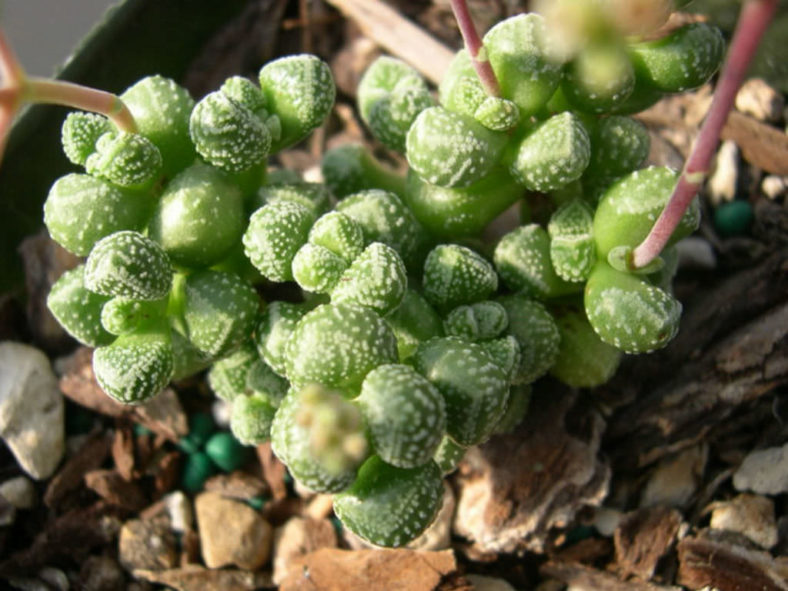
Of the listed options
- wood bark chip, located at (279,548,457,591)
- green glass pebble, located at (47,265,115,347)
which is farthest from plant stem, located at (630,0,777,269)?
green glass pebble, located at (47,265,115,347)

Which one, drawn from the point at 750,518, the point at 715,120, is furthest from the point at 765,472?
the point at 715,120

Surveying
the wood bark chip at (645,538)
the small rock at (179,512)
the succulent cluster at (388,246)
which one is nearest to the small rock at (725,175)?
the succulent cluster at (388,246)

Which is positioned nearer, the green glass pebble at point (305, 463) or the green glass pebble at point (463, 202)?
the green glass pebble at point (305, 463)

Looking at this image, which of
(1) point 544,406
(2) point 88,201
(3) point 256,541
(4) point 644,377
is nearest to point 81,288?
(2) point 88,201

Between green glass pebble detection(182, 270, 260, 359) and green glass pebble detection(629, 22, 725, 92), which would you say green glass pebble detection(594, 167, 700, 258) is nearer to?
green glass pebble detection(629, 22, 725, 92)

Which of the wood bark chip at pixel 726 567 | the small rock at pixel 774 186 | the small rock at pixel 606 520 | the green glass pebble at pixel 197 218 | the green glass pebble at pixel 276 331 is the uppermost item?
the green glass pebble at pixel 197 218

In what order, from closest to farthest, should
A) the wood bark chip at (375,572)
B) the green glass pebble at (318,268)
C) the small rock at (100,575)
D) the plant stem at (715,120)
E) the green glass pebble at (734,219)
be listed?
the plant stem at (715,120)
the green glass pebble at (318,268)
the wood bark chip at (375,572)
the small rock at (100,575)
the green glass pebble at (734,219)

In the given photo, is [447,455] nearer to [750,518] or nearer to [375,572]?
[375,572]

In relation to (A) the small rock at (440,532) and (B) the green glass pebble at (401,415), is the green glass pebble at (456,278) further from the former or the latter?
(A) the small rock at (440,532)
